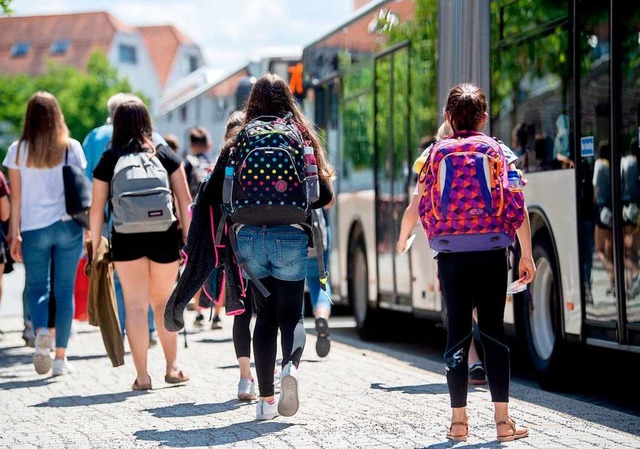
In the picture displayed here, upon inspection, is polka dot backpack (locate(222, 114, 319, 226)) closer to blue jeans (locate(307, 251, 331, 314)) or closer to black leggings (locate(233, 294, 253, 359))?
black leggings (locate(233, 294, 253, 359))

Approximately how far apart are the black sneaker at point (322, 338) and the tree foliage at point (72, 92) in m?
74.3

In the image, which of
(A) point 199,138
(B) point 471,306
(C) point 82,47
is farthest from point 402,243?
(C) point 82,47

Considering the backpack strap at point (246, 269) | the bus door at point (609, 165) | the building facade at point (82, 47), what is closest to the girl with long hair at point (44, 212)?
the backpack strap at point (246, 269)

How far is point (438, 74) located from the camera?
1228cm

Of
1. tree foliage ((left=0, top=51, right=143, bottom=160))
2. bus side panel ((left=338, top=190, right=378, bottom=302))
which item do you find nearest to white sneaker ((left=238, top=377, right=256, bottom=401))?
bus side panel ((left=338, top=190, right=378, bottom=302))

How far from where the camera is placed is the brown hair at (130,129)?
31.6 feet

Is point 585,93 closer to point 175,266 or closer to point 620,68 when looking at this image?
point 620,68

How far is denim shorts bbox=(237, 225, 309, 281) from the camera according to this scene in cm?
771

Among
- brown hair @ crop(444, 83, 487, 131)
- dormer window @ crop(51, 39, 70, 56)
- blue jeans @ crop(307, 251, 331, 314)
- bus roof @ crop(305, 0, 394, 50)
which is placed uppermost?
dormer window @ crop(51, 39, 70, 56)

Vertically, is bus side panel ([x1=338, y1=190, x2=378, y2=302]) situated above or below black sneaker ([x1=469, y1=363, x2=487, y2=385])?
above

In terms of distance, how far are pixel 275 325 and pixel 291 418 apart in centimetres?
52

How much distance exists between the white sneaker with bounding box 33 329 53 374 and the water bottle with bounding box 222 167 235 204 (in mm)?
3389

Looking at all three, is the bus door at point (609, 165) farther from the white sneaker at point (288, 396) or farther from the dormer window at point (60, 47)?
the dormer window at point (60, 47)

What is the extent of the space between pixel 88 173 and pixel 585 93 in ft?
14.3
